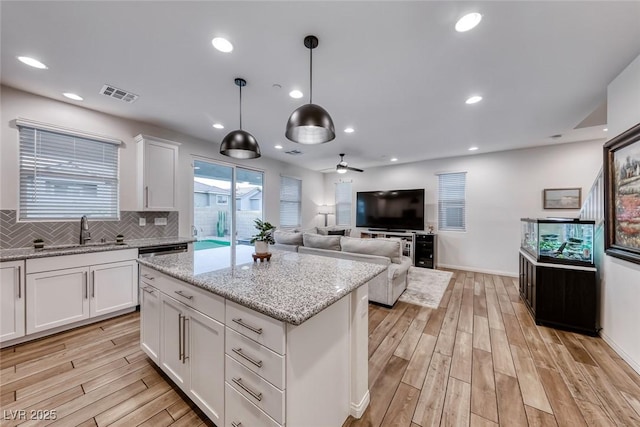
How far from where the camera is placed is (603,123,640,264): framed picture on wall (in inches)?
81.7

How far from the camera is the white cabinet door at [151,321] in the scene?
75.7 inches

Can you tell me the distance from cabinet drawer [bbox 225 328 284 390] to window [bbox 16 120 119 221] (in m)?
3.38

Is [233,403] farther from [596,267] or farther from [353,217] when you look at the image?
[353,217]

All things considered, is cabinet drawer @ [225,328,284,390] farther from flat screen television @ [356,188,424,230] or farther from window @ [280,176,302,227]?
flat screen television @ [356,188,424,230]

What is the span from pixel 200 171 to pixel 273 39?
344 centimetres

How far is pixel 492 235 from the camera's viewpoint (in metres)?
5.32

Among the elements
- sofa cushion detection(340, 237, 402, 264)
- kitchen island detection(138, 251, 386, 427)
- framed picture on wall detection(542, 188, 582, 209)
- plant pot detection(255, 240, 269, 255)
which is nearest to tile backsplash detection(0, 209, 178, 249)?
kitchen island detection(138, 251, 386, 427)

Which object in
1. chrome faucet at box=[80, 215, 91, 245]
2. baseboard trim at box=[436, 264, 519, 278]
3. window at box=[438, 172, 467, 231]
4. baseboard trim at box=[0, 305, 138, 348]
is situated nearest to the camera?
baseboard trim at box=[0, 305, 138, 348]

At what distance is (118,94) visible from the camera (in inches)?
110

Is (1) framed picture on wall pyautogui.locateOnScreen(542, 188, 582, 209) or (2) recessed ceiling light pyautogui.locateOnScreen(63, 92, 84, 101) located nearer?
(2) recessed ceiling light pyautogui.locateOnScreen(63, 92, 84, 101)

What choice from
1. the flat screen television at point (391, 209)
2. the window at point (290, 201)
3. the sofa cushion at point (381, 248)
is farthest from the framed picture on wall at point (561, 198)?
the window at point (290, 201)

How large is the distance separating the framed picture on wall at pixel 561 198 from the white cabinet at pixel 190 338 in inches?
248

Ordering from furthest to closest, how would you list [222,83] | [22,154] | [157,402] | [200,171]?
[200,171]
[22,154]
[222,83]
[157,402]

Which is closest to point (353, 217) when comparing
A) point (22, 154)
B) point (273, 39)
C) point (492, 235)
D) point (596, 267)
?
point (492, 235)
